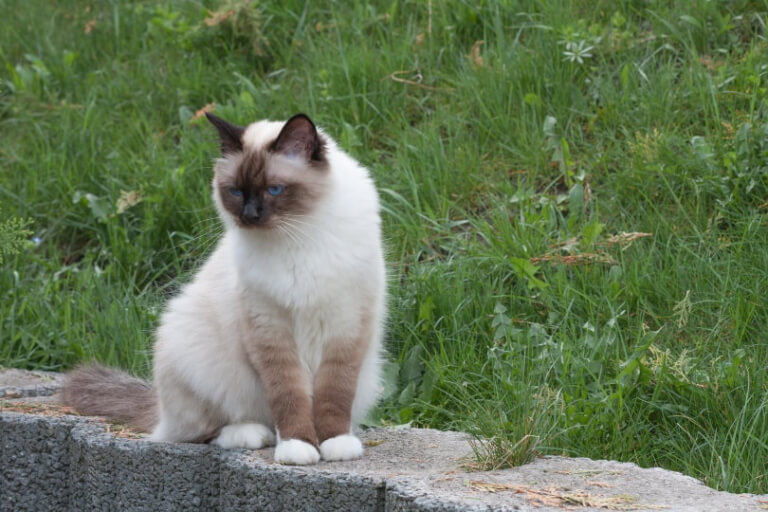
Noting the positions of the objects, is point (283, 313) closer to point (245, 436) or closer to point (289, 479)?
point (245, 436)

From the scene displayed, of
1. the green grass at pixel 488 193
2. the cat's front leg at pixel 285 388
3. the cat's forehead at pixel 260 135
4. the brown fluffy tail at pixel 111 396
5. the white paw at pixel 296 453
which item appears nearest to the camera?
the white paw at pixel 296 453

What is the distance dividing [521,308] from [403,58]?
2204 millimetres

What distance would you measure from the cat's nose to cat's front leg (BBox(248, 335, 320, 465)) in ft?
1.37

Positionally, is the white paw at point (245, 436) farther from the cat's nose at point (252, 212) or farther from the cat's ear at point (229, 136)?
the cat's ear at point (229, 136)

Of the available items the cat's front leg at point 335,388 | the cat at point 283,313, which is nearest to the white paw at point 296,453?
the cat at point 283,313

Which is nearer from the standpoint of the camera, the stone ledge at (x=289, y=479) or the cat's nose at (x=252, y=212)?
the stone ledge at (x=289, y=479)

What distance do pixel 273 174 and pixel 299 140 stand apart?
16cm

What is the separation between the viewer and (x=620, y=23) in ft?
19.2

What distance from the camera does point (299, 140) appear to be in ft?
11.5

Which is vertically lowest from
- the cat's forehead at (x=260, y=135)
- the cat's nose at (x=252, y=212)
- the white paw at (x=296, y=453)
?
the white paw at (x=296, y=453)

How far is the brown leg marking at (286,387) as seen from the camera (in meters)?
3.40

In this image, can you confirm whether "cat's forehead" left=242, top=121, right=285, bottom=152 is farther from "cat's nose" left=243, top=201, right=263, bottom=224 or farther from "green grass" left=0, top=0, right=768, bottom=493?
"green grass" left=0, top=0, right=768, bottom=493

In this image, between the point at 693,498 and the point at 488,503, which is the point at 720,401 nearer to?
the point at 693,498

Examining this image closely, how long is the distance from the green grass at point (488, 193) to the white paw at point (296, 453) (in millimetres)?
578
